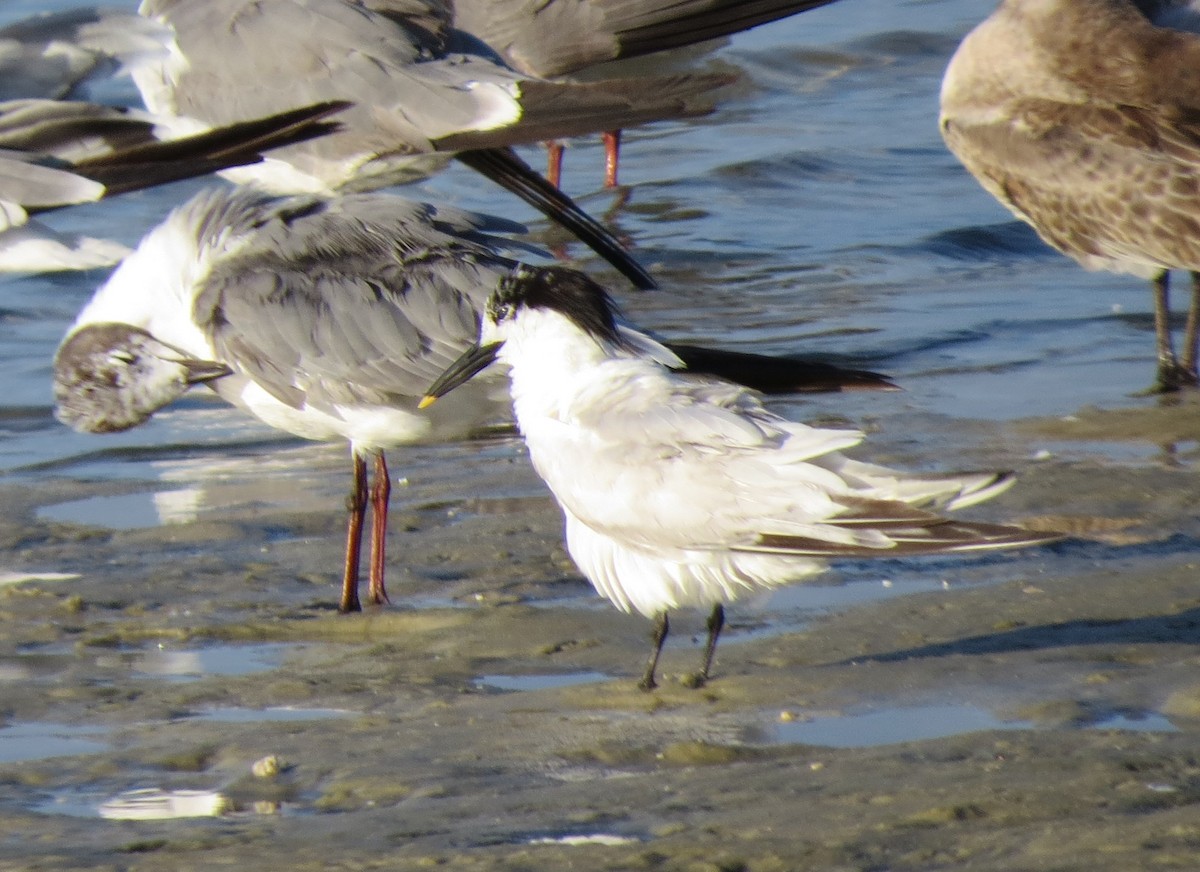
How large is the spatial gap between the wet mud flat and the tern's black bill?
0.54m

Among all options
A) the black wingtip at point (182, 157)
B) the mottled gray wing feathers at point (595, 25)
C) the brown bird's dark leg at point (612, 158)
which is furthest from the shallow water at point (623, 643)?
the brown bird's dark leg at point (612, 158)

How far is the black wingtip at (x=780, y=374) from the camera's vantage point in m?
4.93

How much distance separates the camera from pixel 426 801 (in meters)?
3.54

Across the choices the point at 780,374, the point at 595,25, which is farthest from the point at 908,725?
the point at 595,25

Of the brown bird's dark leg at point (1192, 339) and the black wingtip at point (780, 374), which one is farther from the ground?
the black wingtip at point (780, 374)

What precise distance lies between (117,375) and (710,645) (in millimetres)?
2193

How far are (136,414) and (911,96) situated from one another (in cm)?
806

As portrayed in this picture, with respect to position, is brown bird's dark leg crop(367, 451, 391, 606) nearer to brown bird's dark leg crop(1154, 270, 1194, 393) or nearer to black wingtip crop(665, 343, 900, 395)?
black wingtip crop(665, 343, 900, 395)

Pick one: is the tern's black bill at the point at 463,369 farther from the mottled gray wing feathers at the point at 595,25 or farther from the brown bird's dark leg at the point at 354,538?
the mottled gray wing feathers at the point at 595,25

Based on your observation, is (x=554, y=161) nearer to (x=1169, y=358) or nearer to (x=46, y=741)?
(x=1169, y=358)

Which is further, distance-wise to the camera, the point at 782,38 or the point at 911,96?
the point at 782,38

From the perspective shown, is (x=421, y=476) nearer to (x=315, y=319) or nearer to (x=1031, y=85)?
(x=315, y=319)

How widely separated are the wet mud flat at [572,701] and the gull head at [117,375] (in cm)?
35

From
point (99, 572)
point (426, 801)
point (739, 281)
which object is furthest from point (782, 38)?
point (426, 801)
